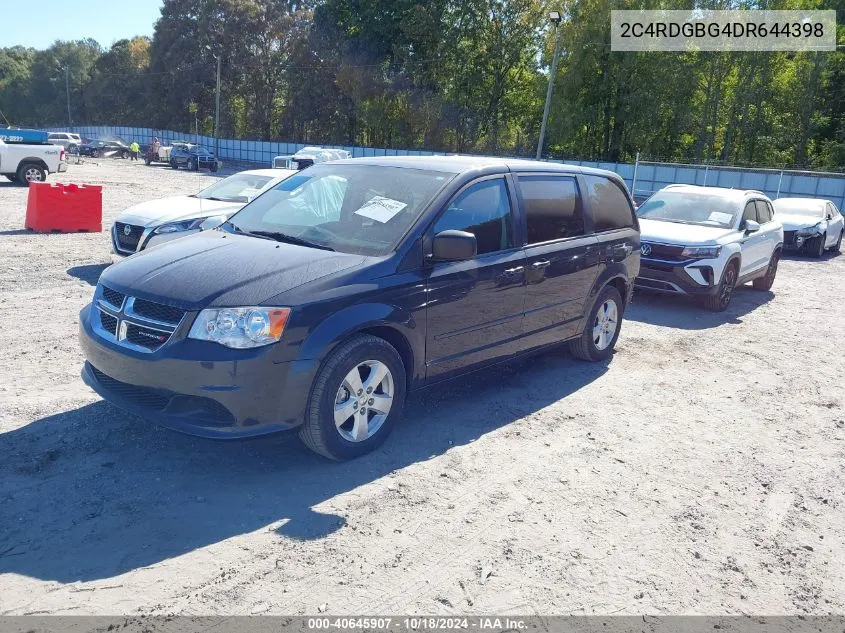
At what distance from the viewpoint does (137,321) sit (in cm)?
421

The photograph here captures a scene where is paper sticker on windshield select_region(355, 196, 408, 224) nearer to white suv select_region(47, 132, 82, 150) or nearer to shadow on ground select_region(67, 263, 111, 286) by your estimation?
shadow on ground select_region(67, 263, 111, 286)

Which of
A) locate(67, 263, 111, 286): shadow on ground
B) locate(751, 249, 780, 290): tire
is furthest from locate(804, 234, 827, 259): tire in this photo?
locate(67, 263, 111, 286): shadow on ground

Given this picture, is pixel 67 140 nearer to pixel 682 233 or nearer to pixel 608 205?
pixel 682 233

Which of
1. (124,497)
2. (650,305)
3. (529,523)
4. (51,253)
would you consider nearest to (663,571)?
(529,523)

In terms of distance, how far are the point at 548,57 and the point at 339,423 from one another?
43.5 meters

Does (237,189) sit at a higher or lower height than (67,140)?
lower

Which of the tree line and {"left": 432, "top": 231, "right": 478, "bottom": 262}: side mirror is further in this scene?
the tree line

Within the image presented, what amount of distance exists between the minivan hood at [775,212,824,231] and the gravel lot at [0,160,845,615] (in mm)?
12391

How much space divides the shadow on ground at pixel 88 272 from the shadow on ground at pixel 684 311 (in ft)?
22.9

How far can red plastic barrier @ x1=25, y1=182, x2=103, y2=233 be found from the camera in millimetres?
13242

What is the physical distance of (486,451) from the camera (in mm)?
4906

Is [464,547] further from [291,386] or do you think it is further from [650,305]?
[650,305]

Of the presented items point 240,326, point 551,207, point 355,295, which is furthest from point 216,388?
point 551,207

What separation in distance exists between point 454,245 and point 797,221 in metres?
16.2
